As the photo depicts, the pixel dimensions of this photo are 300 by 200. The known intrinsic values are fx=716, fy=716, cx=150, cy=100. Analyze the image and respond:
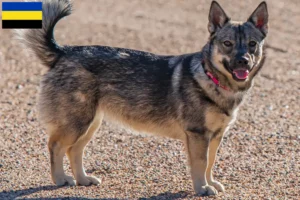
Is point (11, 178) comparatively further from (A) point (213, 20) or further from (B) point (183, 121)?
(A) point (213, 20)

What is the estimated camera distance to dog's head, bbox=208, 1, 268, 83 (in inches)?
258

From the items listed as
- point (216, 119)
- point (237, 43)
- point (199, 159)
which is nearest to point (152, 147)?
point (199, 159)

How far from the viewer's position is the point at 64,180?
6910 mm

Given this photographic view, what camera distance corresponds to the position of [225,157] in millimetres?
7949

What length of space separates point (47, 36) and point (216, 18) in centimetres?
165

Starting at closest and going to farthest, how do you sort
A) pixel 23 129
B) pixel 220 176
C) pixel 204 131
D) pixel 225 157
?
pixel 204 131
pixel 220 176
pixel 225 157
pixel 23 129

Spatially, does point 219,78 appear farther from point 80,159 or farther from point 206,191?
point 80,159

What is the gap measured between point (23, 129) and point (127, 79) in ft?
7.49

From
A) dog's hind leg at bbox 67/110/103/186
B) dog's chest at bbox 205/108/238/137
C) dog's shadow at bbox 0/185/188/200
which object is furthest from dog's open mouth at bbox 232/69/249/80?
dog's hind leg at bbox 67/110/103/186

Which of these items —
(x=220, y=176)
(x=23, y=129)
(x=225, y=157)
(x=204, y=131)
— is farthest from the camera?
(x=23, y=129)

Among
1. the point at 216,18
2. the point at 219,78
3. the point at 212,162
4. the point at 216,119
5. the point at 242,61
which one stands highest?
the point at 216,18

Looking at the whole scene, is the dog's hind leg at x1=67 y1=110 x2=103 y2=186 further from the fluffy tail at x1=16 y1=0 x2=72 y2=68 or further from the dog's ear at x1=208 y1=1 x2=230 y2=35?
the dog's ear at x1=208 y1=1 x2=230 y2=35

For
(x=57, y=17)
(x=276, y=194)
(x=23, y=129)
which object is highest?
(x=57, y=17)

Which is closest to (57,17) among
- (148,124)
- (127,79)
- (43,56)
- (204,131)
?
(43,56)
